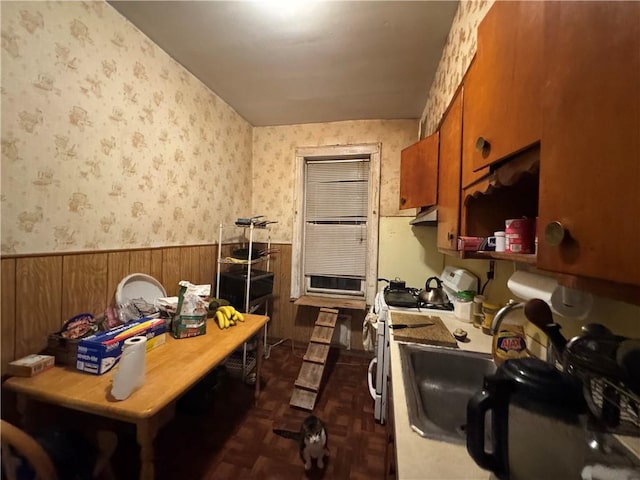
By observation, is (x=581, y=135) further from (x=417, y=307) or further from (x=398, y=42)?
(x=398, y=42)

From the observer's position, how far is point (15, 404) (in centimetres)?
105

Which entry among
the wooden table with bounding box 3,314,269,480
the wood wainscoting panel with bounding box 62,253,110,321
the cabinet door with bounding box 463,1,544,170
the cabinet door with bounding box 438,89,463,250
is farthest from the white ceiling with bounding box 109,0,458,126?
the wooden table with bounding box 3,314,269,480

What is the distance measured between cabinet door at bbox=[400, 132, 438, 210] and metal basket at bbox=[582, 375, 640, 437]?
110 centimetres

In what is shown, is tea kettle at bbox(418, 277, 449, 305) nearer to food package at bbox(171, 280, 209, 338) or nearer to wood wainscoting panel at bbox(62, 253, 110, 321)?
food package at bbox(171, 280, 209, 338)

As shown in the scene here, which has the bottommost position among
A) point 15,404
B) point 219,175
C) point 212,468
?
point 212,468

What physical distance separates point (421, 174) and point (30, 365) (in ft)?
6.91

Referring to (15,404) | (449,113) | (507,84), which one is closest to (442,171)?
(449,113)

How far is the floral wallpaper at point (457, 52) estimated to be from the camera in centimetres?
111

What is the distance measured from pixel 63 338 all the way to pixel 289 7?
1.95m

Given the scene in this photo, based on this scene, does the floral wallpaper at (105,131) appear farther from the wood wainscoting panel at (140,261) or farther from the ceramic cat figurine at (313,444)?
the ceramic cat figurine at (313,444)

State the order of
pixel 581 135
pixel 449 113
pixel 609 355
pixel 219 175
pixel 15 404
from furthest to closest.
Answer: pixel 219 175 < pixel 449 113 < pixel 15 404 < pixel 609 355 < pixel 581 135

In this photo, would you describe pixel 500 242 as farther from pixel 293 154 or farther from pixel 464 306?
pixel 293 154

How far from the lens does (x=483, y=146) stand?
732 mm

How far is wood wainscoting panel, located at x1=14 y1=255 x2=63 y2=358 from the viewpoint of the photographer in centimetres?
106
